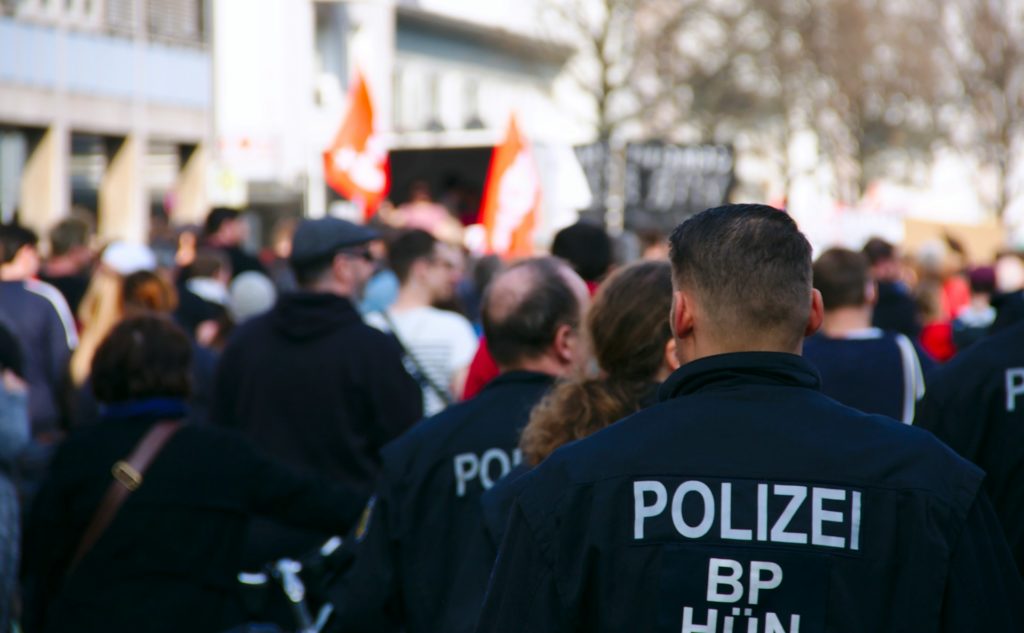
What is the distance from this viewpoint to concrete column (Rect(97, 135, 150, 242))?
31250mm

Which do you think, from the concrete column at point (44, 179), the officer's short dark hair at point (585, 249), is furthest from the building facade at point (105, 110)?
the officer's short dark hair at point (585, 249)

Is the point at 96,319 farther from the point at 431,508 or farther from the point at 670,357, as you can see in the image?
the point at 670,357

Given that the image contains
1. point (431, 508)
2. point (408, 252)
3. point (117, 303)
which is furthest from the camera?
point (117, 303)

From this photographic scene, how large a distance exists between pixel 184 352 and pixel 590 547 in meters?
2.92

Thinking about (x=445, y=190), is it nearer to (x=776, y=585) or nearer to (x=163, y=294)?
(x=163, y=294)

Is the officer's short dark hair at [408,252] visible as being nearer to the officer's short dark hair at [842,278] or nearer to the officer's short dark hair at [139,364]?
the officer's short dark hair at [842,278]

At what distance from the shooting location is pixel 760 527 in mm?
2561

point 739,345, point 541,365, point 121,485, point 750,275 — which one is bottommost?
point 121,485

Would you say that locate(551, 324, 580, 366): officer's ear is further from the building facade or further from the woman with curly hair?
the building facade

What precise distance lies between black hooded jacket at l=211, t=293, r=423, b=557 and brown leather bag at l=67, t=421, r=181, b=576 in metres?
1.07

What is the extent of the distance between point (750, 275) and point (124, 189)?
29847mm

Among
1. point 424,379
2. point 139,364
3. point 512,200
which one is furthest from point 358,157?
point 139,364

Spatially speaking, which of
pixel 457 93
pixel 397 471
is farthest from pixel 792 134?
pixel 397 471

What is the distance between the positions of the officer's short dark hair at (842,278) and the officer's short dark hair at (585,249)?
97 centimetres
